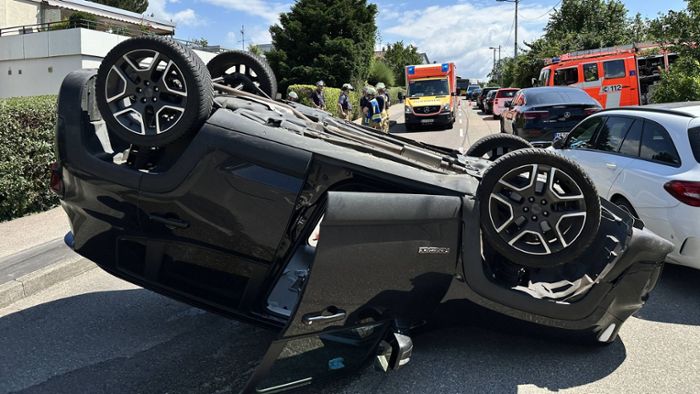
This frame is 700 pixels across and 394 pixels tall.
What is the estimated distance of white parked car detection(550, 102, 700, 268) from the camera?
4406 millimetres

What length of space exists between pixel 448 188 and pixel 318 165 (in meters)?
0.74

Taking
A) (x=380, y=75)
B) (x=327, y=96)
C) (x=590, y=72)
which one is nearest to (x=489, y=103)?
(x=590, y=72)

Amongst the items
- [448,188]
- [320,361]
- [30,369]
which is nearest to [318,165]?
[448,188]

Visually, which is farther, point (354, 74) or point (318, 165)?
point (354, 74)

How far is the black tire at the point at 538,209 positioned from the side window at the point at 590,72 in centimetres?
1832

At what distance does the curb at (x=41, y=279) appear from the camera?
463cm

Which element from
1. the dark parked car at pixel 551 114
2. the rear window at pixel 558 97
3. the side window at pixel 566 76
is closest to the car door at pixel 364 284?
the dark parked car at pixel 551 114

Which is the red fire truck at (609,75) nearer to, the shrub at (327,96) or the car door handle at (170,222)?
the shrub at (327,96)

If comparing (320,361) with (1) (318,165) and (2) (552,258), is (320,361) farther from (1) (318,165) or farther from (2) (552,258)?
(2) (552,258)

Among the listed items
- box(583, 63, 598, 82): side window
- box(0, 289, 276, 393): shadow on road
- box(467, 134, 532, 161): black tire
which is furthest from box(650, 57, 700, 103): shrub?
box(0, 289, 276, 393): shadow on road

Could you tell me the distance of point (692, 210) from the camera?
434cm

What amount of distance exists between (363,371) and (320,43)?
2717cm

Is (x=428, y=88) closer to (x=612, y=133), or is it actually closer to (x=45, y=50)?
(x=45, y=50)

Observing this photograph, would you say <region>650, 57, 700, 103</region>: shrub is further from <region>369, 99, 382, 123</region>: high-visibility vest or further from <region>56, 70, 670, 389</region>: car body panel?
<region>56, 70, 670, 389</region>: car body panel
